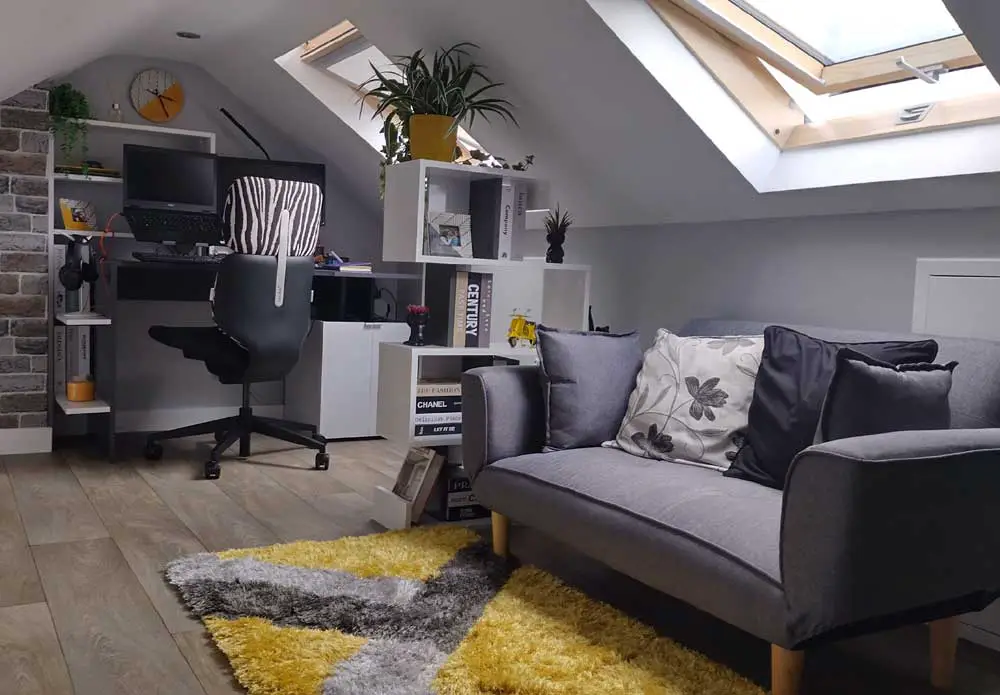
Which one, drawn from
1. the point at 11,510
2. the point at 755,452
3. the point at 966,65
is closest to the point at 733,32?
the point at 966,65

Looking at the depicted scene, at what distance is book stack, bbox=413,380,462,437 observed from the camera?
2.94m

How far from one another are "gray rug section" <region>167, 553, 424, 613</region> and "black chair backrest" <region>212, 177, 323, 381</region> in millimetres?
1344

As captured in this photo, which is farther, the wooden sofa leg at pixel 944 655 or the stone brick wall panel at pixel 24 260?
the stone brick wall panel at pixel 24 260

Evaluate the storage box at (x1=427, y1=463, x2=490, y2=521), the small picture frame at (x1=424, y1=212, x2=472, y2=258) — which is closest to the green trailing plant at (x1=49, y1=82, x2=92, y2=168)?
the small picture frame at (x1=424, y1=212, x2=472, y2=258)

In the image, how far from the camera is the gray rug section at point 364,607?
205 centimetres

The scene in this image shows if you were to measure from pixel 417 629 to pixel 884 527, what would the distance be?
40.6 inches

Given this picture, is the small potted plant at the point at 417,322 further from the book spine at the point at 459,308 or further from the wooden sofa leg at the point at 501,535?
the wooden sofa leg at the point at 501,535

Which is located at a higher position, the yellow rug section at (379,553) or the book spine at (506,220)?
the book spine at (506,220)

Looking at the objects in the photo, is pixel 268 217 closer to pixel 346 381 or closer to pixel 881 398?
pixel 346 381

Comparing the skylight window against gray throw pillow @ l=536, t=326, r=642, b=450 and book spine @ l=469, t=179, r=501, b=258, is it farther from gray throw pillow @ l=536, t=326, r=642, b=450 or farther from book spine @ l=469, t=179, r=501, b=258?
Result: gray throw pillow @ l=536, t=326, r=642, b=450

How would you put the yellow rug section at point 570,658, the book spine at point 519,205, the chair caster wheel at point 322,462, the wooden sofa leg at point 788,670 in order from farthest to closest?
1. the chair caster wheel at point 322,462
2. the book spine at point 519,205
3. the yellow rug section at point 570,658
4. the wooden sofa leg at point 788,670

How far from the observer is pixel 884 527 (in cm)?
160

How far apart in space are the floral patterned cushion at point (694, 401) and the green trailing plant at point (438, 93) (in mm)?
1138

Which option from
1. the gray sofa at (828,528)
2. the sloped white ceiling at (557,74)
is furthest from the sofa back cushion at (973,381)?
the sloped white ceiling at (557,74)
